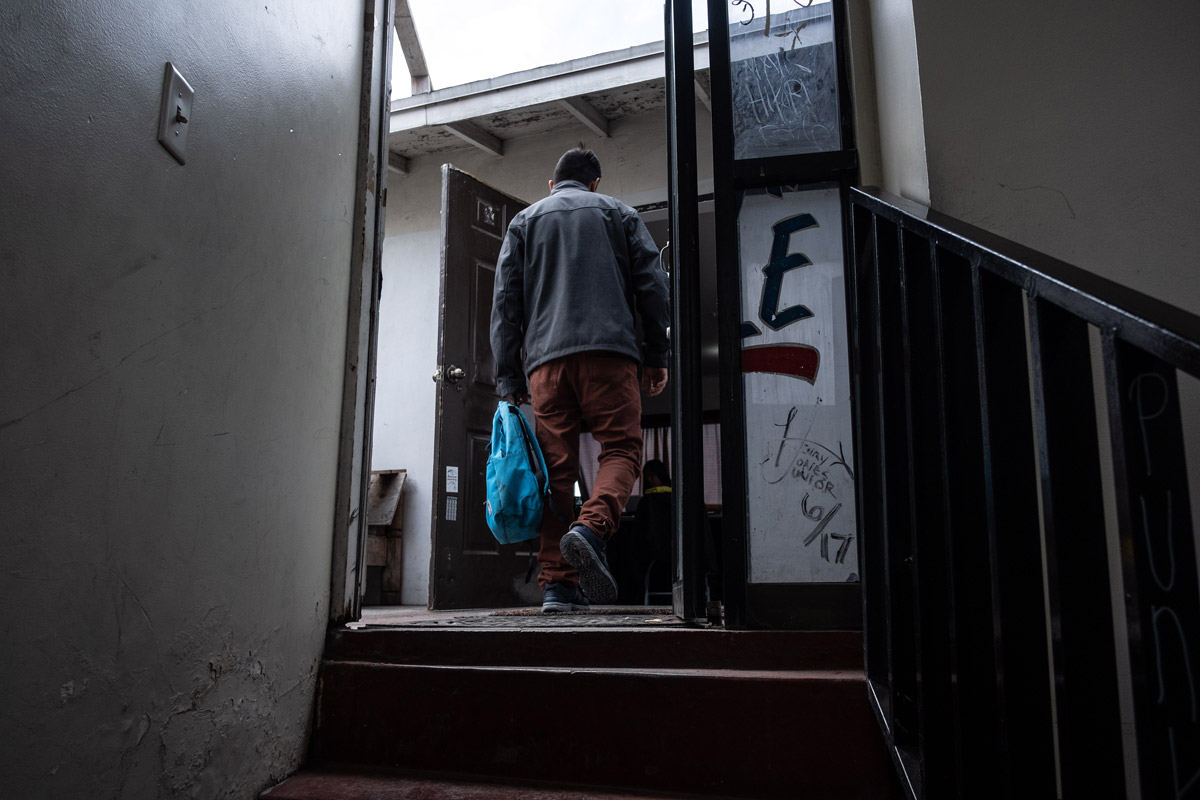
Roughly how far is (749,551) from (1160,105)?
1.17 meters

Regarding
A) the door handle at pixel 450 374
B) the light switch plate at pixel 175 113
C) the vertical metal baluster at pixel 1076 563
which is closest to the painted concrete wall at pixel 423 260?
the door handle at pixel 450 374

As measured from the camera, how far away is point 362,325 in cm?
218

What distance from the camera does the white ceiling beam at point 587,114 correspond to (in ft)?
16.3

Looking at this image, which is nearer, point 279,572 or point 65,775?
point 65,775

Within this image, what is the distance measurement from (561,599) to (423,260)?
132 inches

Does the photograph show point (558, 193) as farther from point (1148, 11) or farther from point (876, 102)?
point (1148, 11)

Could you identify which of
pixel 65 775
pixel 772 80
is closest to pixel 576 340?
pixel 772 80

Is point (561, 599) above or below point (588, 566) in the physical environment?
below

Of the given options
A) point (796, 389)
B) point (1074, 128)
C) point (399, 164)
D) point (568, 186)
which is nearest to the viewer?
point (1074, 128)

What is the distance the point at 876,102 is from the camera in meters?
2.17

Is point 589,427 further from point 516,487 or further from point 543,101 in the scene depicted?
point 543,101

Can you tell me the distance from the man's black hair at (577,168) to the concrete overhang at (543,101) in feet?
5.09

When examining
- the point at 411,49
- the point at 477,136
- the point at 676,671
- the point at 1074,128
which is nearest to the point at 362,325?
the point at 676,671

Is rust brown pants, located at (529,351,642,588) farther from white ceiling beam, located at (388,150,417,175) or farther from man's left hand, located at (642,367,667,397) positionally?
white ceiling beam, located at (388,150,417,175)
